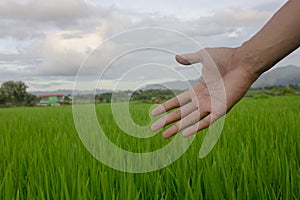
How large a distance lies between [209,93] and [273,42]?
1.09ft

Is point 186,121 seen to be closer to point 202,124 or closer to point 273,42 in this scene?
point 202,124

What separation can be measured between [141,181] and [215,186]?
0.91ft

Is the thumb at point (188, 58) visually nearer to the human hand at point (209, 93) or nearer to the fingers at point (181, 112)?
the human hand at point (209, 93)

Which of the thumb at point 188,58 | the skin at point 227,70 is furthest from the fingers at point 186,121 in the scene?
the thumb at point 188,58

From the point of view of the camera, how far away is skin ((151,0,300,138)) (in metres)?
1.29

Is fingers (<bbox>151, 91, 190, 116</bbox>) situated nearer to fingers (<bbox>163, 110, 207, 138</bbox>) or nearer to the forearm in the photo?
fingers (<bbox>163, 110, 207, 138</bbox>)

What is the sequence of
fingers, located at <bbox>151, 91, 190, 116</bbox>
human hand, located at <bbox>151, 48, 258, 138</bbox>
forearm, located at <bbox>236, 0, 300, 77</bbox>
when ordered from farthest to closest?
fingers, located at <bbox>151, 91, 190, 116</bbox>
human hand, located at <bbox>151, 48, 258, 138</bbox>
forearm, located at <bbox>236, 0, 300, 77</bbox>

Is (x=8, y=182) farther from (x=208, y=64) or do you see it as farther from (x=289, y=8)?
(x=289, y=8)

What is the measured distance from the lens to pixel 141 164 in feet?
4.59

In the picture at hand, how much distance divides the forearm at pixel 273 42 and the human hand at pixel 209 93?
0.04 meters

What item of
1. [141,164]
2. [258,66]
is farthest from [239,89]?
[141,164]

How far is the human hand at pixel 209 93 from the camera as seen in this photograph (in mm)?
1398

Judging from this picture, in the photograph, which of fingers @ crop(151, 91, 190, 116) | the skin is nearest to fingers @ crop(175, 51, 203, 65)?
the skin

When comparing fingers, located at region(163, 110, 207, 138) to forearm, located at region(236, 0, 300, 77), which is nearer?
forearm, located at region(236, 0, 300, 77)
